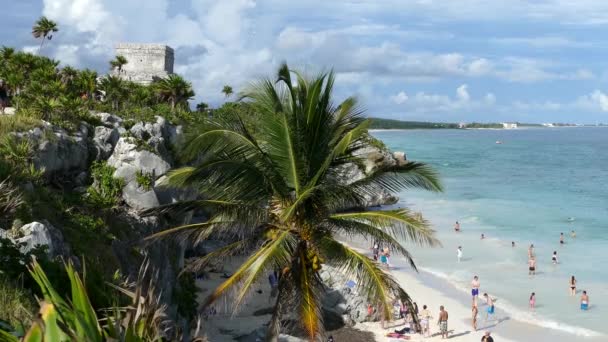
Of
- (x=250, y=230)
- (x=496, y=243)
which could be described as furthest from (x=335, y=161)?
(x=496, y=243)

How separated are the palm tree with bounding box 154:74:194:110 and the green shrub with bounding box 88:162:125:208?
20.8 meters

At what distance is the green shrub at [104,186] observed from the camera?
1611cm

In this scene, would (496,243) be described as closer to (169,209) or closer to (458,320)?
(458,320)

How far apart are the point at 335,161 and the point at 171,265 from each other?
8.12 m

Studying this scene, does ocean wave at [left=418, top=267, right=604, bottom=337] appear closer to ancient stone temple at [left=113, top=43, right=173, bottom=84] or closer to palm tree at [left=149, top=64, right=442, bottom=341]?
palm tree at [left=149, top=64, right=442, bottom=341]

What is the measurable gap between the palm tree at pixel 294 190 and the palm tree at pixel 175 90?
28.4 meters

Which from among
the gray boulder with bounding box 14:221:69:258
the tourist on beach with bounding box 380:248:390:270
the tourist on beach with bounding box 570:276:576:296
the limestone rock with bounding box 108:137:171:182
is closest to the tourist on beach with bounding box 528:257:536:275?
the tourist on beach with bounding box 570:276:576:296

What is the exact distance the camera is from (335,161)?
35.0 ft

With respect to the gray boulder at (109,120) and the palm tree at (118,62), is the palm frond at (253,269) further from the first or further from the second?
the palm tree at (118,62)

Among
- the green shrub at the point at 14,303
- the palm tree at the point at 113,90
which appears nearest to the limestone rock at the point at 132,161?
the green shrub at the point at 14,303

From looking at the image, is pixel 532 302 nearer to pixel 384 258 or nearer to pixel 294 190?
pixel 384 258

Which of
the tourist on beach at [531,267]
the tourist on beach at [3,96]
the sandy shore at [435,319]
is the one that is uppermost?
the tourist on beach at [3,96]

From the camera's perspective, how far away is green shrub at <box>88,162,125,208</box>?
16.1m

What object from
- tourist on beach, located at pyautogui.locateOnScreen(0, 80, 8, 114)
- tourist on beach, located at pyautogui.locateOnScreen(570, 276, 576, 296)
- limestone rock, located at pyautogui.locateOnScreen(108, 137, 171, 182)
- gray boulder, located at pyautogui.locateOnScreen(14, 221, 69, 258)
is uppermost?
tourist on beach, located at pyautogui.locateOnScreen(0, 80, 8, 114)
